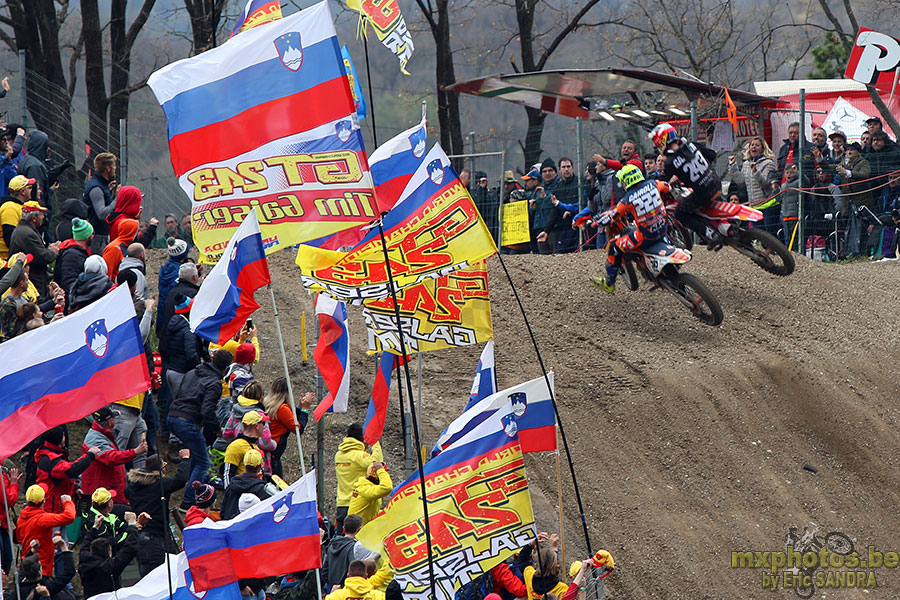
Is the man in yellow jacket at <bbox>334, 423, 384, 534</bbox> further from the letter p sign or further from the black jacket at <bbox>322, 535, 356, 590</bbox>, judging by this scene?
the letter p sign

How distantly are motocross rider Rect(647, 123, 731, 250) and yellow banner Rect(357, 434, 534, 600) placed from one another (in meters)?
7.36

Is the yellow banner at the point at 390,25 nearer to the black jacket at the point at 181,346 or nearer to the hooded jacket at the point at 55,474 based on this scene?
the black jacket at the point at 181,346

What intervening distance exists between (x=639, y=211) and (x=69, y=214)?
720cm

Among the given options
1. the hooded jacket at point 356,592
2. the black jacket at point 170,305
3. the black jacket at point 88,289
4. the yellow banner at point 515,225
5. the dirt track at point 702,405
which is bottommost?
the dirt track at point 702,405

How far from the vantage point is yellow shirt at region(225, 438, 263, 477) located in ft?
29.9

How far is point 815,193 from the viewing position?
17688 mm

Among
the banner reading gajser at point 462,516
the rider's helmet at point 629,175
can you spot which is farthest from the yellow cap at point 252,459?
the rider's helmet at point 629,175

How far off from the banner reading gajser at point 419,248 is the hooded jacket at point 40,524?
2.78 m

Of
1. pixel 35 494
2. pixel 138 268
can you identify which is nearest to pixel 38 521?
pixel 35 494

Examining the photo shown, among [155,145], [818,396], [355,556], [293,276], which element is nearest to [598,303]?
[818,396]

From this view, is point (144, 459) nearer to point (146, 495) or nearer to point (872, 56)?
point (146, 495)

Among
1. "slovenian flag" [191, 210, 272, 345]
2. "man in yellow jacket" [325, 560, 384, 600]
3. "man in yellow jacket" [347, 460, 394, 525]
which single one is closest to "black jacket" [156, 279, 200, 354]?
"slovenian flag" [191, 210, 272, 345]

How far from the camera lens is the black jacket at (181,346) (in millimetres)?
10883

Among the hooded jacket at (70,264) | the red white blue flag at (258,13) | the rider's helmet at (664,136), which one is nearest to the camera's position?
the hooded jacket at (70,264)
